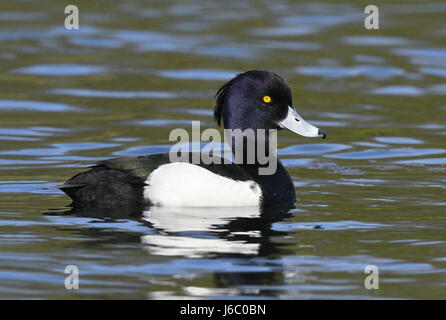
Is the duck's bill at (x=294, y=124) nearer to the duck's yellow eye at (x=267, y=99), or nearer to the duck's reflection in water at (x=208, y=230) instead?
the duck's yellow eye at (x=267, y=99)

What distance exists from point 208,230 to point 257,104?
5.90 feet

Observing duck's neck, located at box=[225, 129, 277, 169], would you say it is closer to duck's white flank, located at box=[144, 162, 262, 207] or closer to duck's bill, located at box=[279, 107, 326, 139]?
duck's bill, located at box=[279, 107, 326, 139]

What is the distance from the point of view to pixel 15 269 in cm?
751

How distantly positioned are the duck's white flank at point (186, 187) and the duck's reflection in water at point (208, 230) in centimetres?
8

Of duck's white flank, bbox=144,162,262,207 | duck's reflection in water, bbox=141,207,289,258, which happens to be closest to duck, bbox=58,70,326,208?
duck's white flank, bbox=144,162,262,207

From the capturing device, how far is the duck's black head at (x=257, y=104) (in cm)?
998

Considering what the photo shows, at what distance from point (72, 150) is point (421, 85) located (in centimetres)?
606

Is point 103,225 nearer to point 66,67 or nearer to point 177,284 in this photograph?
point 177,284

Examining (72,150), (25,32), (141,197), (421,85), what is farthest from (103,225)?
(25,32)

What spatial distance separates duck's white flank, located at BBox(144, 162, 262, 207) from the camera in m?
9.29

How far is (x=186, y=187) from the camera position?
933 centimetres

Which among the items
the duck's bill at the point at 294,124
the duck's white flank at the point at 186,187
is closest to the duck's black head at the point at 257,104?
the duck's bill at the point at 294,124

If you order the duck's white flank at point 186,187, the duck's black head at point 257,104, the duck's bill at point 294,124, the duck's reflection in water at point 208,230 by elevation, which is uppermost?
the duck's black head at point 257,104

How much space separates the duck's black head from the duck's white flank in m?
0.87
